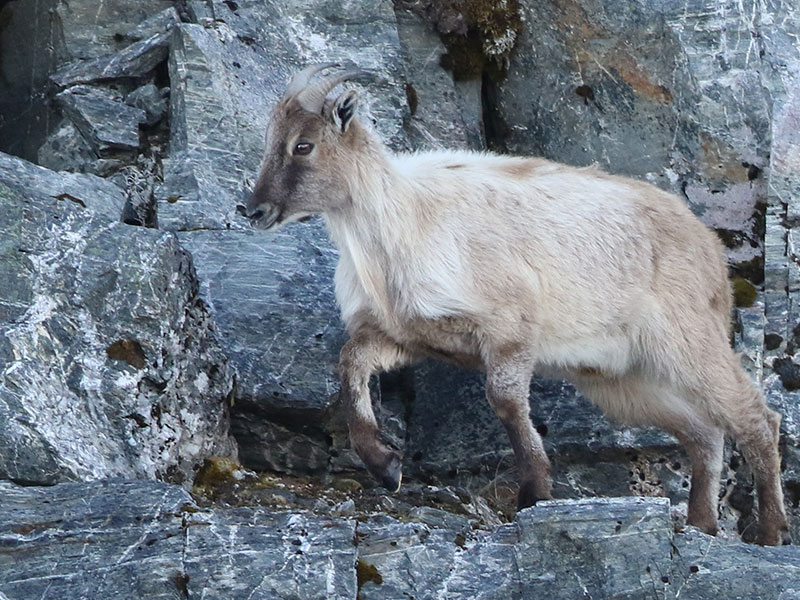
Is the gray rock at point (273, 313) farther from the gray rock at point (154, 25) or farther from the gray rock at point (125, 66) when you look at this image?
the gray rock at point (154, 25)

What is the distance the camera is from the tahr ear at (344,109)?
26.7 feet

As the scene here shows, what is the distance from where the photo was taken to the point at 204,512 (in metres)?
6.58

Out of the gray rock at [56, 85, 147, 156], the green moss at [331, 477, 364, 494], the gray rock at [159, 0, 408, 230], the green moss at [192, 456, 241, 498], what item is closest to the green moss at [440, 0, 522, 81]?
the gray rock at [159, 0, 408, 230]

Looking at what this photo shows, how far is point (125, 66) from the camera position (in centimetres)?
1064

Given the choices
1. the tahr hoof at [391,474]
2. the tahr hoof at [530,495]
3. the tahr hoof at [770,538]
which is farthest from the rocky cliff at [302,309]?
the tahr hoof at [530,495]

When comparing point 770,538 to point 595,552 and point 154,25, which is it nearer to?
point 595,552

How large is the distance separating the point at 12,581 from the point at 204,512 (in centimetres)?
94

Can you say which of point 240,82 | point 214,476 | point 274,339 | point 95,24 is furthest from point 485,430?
point 95,24

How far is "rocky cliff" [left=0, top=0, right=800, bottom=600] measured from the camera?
655 cm

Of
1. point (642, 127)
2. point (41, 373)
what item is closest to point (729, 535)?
point (642, 127)

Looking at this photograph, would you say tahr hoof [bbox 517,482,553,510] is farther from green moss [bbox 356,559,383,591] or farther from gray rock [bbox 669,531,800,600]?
green moss [bbox 356,559,383,591]

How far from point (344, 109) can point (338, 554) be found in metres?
2.88

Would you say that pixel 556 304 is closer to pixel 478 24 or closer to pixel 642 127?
pixel 642 127

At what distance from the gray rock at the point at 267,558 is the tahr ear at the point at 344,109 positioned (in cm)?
265
